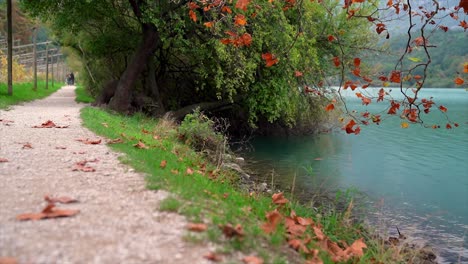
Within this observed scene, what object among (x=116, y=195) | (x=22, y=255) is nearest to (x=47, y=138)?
(x=116, y=195)

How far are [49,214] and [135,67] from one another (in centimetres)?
1455

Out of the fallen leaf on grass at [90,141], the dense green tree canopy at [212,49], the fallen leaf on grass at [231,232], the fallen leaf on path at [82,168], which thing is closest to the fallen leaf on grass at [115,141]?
the fallen leaf on grass at [90,141]

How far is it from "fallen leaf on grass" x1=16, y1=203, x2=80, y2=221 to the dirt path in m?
0.06

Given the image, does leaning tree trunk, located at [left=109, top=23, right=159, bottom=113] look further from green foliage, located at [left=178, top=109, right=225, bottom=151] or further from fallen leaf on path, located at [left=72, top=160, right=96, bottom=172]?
fallen leaf on path, located at [left=72, top=160, right=96, bottom=172]

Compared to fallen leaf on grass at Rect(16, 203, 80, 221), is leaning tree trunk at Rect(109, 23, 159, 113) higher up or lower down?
higher up

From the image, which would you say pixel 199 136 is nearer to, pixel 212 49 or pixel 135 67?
pixel 212 49

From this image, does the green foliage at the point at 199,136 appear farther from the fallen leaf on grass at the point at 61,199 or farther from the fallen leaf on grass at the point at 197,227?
the fallen leaf on grass at the point at 197,227

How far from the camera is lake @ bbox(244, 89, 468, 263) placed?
34.3 ft

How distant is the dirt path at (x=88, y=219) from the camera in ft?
11.8

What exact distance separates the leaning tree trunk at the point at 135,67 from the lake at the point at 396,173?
223 inches

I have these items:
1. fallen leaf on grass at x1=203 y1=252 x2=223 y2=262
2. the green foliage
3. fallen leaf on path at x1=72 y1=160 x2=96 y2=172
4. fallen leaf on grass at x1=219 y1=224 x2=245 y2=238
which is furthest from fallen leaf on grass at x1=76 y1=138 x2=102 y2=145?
fallen leaf on grass at x1=203 y1=252 x2=223 y2=262

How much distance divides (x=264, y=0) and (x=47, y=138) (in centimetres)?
942

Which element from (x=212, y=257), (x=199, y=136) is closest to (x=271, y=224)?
(x=212, y=257)

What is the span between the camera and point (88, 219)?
4.33 m
